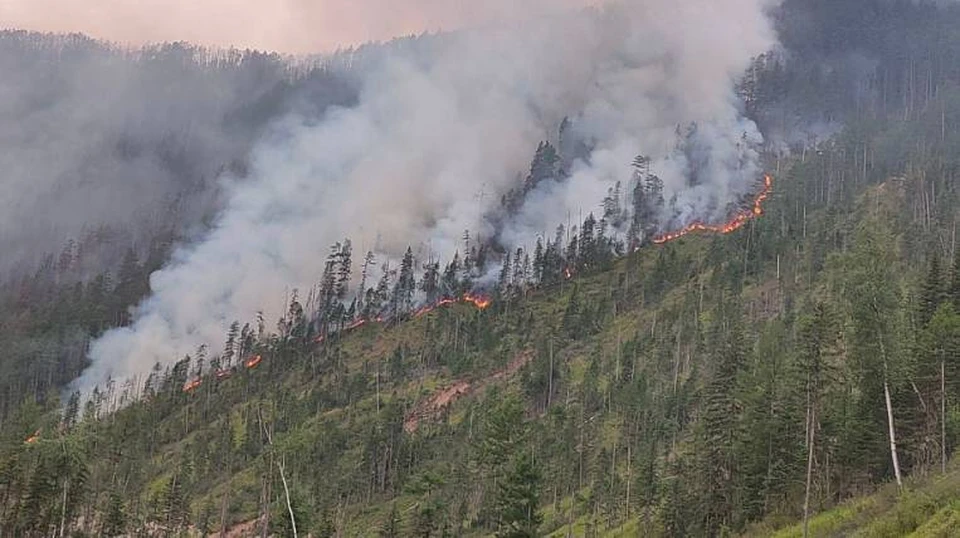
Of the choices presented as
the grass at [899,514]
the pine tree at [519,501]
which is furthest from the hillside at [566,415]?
the grass at [899,514]

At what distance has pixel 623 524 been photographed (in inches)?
3398

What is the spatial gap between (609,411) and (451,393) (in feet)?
134

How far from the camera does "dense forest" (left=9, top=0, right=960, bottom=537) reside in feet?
185

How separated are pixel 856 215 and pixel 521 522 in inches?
5286

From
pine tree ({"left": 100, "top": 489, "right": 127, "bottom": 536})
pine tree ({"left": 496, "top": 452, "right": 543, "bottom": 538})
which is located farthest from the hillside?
pine tree ({"left": 496, "top": 452, "right": 543, "bottom": 538})

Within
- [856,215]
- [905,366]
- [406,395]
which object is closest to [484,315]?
[406,395]

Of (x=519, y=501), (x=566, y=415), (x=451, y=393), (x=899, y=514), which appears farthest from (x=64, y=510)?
(x=451, y=393)

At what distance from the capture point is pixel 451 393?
158m

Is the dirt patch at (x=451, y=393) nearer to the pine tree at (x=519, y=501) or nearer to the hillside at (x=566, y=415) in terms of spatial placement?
the hillside at (x=566, y=415)

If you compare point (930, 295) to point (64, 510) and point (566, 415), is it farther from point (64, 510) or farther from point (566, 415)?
point (64, 510)

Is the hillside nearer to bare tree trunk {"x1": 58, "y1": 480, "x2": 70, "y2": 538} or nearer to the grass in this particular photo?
bare tree trunk {"x1": 58, "y1": 480, "x2": 70, "y2": 538}

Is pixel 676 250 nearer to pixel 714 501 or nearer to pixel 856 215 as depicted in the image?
pixel 856 215

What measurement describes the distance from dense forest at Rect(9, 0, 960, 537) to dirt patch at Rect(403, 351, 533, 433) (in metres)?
0.59

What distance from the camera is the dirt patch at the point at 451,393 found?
148000 mm
